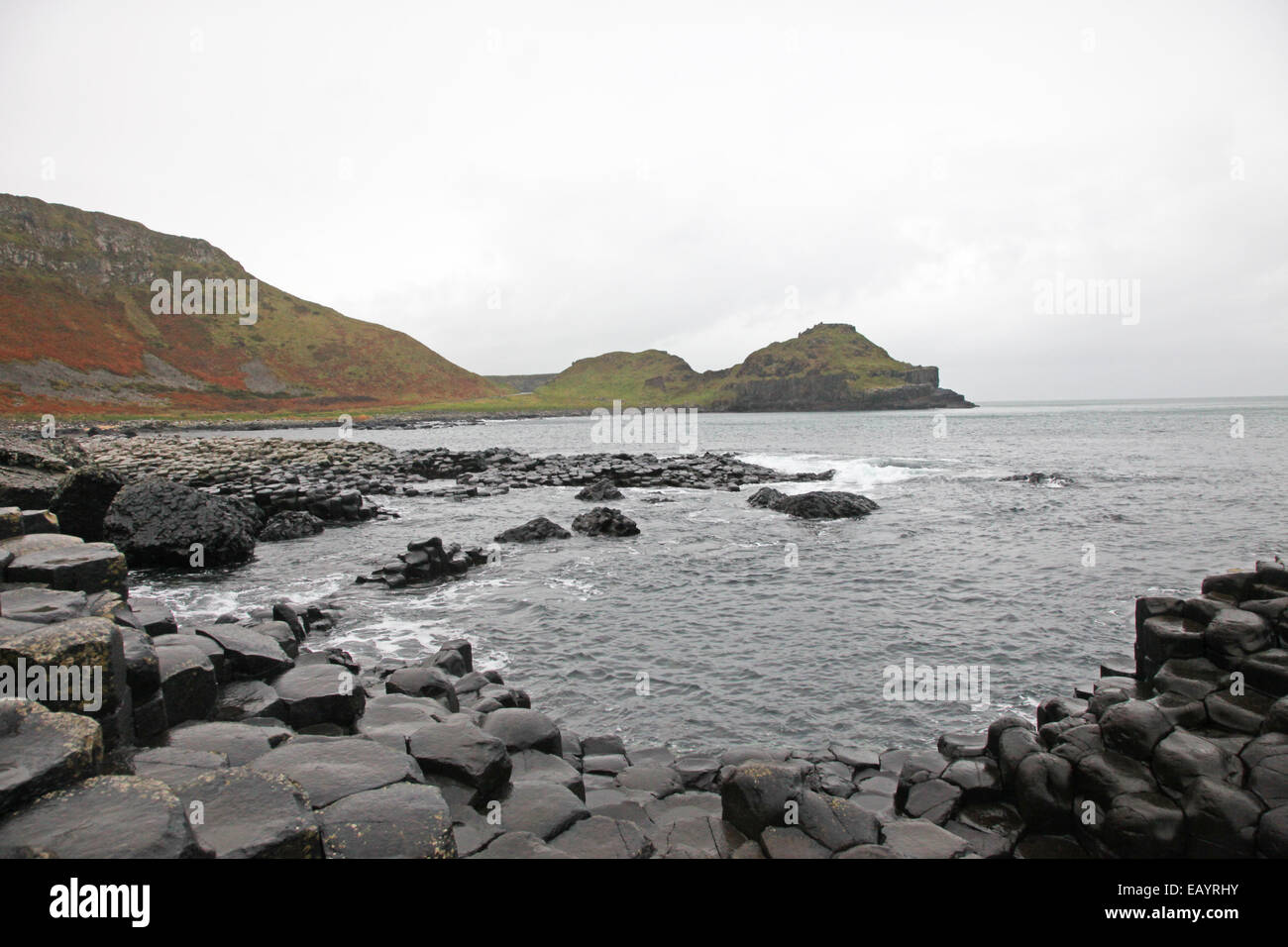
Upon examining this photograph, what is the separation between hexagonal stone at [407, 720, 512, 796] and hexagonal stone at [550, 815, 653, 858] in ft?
3.83

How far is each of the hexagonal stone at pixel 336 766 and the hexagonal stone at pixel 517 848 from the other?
1.26 metres

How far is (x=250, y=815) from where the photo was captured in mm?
4930

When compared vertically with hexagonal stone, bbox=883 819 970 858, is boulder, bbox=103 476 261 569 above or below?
above

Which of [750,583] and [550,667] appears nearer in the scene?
[550,667]

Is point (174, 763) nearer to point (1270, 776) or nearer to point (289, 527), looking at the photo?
point (1270, 776)

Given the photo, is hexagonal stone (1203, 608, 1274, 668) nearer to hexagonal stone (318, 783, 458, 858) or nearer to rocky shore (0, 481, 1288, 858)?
rocky shore (0, 481, 1288, 858)

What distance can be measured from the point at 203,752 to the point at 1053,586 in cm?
2068

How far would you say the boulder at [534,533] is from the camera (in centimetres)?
2620

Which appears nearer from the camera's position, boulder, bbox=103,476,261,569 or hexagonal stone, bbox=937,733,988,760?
hexagonal stone, bbox=937,733,988,760

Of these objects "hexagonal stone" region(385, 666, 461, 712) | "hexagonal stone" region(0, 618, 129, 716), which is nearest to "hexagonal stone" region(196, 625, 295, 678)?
"hexagonal stone" region(385, 666, 461, 712)

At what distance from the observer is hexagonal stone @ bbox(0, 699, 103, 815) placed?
14.2 feet
